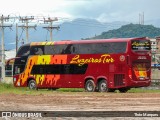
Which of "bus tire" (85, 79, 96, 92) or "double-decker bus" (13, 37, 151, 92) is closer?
"double-decker bus" (13, 37, 151, 92)

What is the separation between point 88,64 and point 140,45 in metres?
3.67

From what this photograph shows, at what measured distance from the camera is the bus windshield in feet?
102

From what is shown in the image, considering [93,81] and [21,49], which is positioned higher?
[21,49]

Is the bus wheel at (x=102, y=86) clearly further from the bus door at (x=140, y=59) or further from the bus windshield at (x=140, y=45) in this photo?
the bus windshield at (x=140, y=45)

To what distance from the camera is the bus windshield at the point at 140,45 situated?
31.1 meters

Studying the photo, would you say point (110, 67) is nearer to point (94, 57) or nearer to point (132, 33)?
point (94, 57)

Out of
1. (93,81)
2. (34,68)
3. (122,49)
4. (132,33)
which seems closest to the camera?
(122,49)

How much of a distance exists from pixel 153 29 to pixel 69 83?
517 feet

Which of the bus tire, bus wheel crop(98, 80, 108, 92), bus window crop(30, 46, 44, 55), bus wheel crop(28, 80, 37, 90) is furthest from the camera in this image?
bus wheel crop(28, 80, 37, 90)

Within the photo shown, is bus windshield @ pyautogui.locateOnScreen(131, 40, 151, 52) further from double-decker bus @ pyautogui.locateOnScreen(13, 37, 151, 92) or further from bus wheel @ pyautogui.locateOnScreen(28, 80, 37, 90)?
bus wheel @ pyautogui.locateOnScreen(28, 80, 37, 90)

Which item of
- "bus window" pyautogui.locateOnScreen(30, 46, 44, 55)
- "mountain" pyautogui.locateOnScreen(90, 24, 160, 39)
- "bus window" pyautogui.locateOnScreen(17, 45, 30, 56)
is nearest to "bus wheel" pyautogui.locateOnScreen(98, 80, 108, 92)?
"bus window" pyautogui.locateOnScreen(30, 46, 44, 55)

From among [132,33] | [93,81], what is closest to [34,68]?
[93,81]

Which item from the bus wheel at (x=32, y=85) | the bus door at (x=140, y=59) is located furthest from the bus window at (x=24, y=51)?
the bus door at (x=140, y=59)

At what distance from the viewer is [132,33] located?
7205 inches
